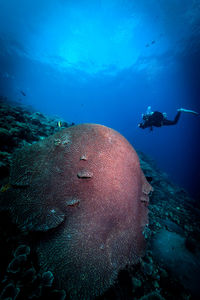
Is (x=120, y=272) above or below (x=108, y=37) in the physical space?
below

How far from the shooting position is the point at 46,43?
30922mm

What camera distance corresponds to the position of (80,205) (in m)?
1.80

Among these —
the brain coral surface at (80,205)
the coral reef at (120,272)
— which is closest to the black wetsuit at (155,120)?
the coral reef at (120,272)

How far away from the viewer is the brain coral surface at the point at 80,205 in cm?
148

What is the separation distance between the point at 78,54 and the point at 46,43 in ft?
29.3

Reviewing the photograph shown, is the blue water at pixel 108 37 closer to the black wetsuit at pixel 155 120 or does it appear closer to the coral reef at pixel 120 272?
the black wetsuit at pixel 155 120

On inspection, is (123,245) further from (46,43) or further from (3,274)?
(46,43)

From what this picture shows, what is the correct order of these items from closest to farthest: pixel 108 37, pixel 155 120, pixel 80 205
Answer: pixel 80 205 → pixel 155 120 → pixel 108 37

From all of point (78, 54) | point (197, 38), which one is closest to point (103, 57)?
point (78, 54)

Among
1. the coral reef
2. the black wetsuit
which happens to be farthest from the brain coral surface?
the black wetsuit

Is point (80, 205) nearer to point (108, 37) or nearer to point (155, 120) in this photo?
point (155, 120)

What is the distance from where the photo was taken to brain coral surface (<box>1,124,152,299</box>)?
58.1 inches

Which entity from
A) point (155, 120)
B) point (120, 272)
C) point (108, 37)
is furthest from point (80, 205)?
point (108, 37)

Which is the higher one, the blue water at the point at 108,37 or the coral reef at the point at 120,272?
the blue water at the point at 108,37
